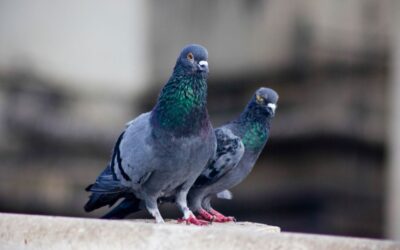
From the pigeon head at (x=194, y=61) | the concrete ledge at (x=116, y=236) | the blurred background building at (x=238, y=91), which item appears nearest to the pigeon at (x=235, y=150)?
the pigeon head at (x=194, y=61)

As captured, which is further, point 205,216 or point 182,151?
point 205,216

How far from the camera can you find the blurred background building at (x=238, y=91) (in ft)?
57.2

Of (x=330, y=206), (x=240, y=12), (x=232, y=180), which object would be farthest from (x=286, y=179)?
(x=232, y=180)

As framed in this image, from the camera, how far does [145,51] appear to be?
19.7 m

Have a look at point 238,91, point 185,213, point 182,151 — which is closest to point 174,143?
point 182,151

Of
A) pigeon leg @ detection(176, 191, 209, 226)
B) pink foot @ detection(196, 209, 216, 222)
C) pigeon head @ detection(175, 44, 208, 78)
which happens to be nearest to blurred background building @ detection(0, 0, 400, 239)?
pink foot @ detection(196, 209, 216, 222)

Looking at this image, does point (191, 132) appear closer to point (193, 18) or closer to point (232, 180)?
point (232, 180)

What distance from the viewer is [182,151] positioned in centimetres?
676

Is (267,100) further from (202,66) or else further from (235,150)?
(202,66)

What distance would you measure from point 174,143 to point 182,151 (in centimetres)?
7

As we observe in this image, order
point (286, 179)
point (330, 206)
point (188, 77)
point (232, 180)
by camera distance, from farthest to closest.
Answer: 1. point (286, 179)
2. point (330, 206)
3. point (232, 180)
4. point (188, 77)

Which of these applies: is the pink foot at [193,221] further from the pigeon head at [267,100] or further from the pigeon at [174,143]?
the pigeon head at [267,100]

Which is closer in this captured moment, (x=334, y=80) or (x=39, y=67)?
(x=334, y=80)

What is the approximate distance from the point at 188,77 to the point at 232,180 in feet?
2.67
